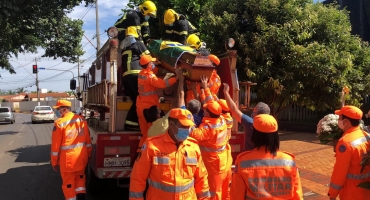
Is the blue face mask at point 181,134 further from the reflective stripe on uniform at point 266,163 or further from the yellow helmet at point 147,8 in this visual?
the yellow helmet at point 147,8

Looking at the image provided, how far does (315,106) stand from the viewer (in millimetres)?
9477

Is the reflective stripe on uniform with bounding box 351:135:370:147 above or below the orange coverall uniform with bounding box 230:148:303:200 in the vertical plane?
above

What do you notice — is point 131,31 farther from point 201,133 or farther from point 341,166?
point 341,166

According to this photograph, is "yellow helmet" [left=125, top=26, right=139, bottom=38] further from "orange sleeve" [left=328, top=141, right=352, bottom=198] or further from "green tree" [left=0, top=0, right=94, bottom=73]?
"green tree" [left=0, top=0, right=94, bottom=73]

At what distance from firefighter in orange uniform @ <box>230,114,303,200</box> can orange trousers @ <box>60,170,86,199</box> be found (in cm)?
306

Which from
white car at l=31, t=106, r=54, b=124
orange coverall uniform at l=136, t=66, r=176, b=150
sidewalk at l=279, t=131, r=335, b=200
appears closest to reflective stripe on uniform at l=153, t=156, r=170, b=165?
orange coverall uniform at l=136, t=66, r=176, b=150

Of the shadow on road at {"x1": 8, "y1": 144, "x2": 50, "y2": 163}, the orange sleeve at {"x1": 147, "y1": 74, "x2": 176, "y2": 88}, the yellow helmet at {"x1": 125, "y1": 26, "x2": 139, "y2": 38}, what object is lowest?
the shadow on road at {"x1": 8, "y1": 144, "x2": 50, "y2": 163}

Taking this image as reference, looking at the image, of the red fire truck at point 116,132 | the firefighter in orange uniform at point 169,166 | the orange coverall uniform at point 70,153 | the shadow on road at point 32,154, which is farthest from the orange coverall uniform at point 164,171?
the shadow on road at point 32,154

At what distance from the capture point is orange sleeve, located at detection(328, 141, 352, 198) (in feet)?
11.2

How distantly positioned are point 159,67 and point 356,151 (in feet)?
11.5

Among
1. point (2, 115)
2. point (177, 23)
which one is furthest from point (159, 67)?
point (2, 115)

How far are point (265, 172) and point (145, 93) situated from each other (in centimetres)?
296

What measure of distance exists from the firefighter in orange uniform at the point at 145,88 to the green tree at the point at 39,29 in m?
8.40

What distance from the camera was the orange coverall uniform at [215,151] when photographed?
4.52m
